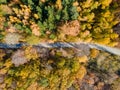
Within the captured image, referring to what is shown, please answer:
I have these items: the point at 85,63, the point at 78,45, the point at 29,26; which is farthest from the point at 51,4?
the point at 85,63

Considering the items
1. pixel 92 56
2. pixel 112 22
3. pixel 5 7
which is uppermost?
pixel 5 7

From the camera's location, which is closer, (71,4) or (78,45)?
(71,4)

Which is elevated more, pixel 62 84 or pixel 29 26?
pixel 29 26

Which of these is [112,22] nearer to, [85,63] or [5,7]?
[85,63]

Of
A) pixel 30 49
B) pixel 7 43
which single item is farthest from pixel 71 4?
pixel 7 43

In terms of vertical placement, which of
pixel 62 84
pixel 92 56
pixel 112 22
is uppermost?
pixel 112 22

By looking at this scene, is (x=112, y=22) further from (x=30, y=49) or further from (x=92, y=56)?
(x=30, y=49)

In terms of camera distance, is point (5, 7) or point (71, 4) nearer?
point (71, 4)

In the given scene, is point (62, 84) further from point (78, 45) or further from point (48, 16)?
point (48, 16)

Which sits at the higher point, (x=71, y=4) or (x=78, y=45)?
(x=71, y=4)
